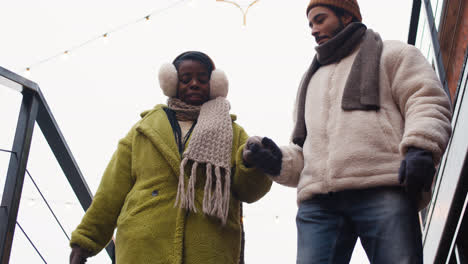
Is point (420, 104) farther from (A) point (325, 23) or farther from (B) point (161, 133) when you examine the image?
(B) point (161, 133)

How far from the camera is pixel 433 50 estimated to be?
251cm

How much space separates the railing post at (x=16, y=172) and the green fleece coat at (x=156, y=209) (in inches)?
8.4

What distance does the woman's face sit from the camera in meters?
1.96

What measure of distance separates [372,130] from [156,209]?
26.3 inches

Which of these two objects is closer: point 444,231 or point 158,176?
point 158,176

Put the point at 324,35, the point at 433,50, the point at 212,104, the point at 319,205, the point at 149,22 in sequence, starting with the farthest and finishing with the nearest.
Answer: the point at 149,22 → the point at 433,50 → the point at 212,104 → the point at 324,35 → the point at 319,205

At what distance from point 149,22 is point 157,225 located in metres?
2.71

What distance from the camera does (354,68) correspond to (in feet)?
5.17

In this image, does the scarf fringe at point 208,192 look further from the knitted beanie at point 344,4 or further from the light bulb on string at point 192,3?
the light bulb on string at point 192,3

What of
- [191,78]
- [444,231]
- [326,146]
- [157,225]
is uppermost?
[191,78]

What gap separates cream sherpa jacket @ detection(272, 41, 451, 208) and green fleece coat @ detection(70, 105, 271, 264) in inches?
8.7

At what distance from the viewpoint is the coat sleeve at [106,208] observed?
1.72 m

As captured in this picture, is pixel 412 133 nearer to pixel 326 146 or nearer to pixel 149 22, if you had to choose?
pixel 326 146

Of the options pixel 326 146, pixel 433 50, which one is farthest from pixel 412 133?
pixel 433 50
